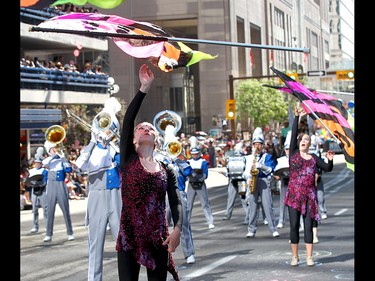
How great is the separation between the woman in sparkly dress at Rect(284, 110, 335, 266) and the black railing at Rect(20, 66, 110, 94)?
73.2 feet

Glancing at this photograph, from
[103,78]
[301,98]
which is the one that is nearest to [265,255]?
[301,98]

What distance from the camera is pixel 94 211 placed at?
9.66 meters

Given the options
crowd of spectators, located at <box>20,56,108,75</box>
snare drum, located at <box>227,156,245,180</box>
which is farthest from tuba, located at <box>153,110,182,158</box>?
crowd of spectators, located at <box>20,56,108,75</box>

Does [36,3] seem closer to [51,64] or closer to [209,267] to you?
[209,267]

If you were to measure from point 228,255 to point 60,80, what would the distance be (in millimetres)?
25127

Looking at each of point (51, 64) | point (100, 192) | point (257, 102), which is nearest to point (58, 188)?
point (100, 192)

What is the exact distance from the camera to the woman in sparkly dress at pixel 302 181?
1130 cm

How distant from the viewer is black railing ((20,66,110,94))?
34.1 metres

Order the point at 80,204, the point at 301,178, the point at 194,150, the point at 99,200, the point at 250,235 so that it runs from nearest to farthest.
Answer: the point at 99,200, the point at 301,178, the point at 250,235, the point at 194,150, the point at 80,204

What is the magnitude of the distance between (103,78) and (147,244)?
36.5 meters

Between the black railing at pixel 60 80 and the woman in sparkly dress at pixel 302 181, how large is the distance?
73.2 ft

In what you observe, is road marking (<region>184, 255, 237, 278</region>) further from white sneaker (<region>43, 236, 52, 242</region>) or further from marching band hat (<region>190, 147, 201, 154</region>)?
marching band hat (<region>190, 147, 201, 154</region>)

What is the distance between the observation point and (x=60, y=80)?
1460 inches
